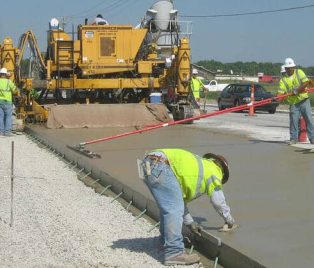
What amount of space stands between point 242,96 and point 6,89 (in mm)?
15928

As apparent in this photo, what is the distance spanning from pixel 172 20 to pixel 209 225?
48.2ft

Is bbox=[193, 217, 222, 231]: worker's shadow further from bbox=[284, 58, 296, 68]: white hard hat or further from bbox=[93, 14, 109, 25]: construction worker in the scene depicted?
bbox=[93, 14, 109, 25]: construction worker

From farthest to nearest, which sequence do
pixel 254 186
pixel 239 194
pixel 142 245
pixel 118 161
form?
pixel 118 161 < pixel 254 186 < pixel 239 194 < pixel 142 245

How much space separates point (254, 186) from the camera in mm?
7570

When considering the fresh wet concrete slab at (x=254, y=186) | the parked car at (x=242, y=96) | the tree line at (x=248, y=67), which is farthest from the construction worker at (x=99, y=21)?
the tree line at (x=248, y=67)

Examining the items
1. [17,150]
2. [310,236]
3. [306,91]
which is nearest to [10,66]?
[17,150]

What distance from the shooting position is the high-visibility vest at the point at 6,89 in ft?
54.5

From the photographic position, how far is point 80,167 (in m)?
10.3

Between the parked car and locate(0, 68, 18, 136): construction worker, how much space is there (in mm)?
14957

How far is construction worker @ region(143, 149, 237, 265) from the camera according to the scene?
5012 millimetres

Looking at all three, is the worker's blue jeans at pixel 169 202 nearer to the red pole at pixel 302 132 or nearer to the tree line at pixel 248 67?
the red pole at pixel 302 132

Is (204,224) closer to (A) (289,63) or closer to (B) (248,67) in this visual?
(A) (289,63)

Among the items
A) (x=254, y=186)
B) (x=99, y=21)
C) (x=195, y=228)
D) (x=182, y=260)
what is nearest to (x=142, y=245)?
(x=195, y=228)

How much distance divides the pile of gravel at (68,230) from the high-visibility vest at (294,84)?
5176 millimetres
